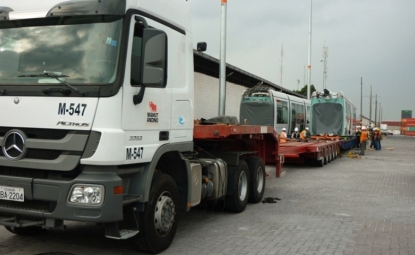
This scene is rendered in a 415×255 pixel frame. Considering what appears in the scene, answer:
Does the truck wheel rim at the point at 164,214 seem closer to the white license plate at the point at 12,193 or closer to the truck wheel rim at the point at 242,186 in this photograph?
the white license plate at the point at 12,193

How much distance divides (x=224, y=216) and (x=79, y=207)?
4.20 m

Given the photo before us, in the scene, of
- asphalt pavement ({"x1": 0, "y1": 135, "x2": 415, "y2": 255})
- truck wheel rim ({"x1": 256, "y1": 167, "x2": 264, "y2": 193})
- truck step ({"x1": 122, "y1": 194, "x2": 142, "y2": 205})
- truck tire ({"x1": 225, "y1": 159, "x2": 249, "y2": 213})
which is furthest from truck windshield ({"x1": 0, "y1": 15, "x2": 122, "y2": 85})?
truck wheel rim ({"x1": 256, "y1": 167, "x2": 264, "y2": 193})

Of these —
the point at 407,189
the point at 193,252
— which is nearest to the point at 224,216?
the point at 193,252

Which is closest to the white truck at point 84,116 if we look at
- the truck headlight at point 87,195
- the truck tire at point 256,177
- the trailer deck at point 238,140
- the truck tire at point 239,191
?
the truck headlight at point 87,195

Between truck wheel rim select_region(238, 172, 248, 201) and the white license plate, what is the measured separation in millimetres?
4694

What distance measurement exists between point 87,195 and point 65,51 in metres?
1.64

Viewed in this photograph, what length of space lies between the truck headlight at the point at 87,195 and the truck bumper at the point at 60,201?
0.04 m

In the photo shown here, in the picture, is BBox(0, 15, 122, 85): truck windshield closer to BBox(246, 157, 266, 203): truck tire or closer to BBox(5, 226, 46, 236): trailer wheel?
BBox(5, 226, 46, 236): trailer wheel

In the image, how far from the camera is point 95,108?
4.96 metres

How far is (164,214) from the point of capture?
5965 mm

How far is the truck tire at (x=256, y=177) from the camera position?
378 inches

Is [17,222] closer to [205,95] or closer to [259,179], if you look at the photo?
[259,179]

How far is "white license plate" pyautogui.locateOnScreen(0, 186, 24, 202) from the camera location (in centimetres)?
506

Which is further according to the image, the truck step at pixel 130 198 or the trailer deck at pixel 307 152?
the trailer deck at pixel 307 152
